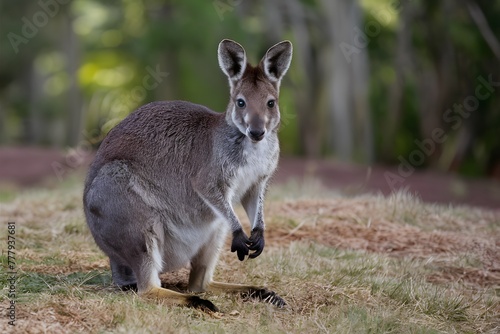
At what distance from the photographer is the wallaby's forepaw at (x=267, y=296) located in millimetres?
5625


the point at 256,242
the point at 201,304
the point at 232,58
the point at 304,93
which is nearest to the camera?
the point at 201,304

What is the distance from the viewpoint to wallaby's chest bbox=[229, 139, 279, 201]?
227 inches

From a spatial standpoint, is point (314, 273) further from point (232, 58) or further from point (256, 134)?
point (232, 58)

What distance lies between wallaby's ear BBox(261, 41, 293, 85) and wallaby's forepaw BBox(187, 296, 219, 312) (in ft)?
5.16

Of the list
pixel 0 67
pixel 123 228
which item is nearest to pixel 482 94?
pixel 123 228

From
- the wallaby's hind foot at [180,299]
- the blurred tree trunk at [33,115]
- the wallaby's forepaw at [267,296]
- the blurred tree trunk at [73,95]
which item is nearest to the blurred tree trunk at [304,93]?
the blurred tree trunk at [73,95]

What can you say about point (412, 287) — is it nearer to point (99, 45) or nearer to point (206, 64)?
point (206, 64)

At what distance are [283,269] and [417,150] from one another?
50.2 ft

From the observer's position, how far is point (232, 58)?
5.93 metres

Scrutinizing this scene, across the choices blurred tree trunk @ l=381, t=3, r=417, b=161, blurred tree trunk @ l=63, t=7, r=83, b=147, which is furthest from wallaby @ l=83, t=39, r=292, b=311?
blurred tree trunk @ l=63, t=7, r=83, b=147

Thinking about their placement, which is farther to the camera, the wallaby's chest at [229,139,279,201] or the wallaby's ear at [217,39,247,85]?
the wallaby's ear at [217,39,247,85]

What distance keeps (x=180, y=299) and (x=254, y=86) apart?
147cm

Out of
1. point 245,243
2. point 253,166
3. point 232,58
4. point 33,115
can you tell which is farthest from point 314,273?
point 33,115

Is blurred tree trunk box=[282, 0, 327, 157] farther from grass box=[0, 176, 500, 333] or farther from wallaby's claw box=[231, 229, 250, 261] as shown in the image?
wallaby's claw box=[231, 229, 250, 261]
